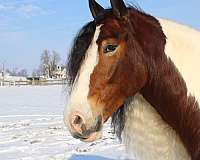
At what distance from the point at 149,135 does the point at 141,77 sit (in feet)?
1.51

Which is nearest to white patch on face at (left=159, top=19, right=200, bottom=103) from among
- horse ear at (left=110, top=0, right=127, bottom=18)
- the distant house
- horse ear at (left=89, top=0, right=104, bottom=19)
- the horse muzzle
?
horse ear at (left=110, top=0, right=127, bottom=18)

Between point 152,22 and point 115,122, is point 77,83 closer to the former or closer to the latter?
point 115,122

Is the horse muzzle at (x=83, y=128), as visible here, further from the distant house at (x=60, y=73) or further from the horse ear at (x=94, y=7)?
the horse ear at (x=94, y=7)

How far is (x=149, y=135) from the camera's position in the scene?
112 inches

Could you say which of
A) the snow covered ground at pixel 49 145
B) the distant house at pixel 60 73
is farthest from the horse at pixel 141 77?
the snow covered ground at pixel 49 145

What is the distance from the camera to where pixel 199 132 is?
267 cm

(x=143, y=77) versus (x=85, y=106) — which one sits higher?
(x=143, y=77)

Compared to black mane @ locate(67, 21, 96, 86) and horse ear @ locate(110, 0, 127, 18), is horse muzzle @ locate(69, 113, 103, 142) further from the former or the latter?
horse ear @ locate(110, 0, 127, 18)

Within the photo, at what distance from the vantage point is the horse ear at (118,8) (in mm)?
2615

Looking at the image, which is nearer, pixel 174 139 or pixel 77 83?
pixel 77 83

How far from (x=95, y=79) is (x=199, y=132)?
808 mm

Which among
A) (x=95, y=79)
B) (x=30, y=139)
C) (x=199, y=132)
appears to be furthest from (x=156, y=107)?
(x=30, y=139)

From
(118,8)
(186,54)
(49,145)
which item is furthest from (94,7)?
(49,145)

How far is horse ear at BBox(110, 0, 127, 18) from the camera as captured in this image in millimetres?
2615
